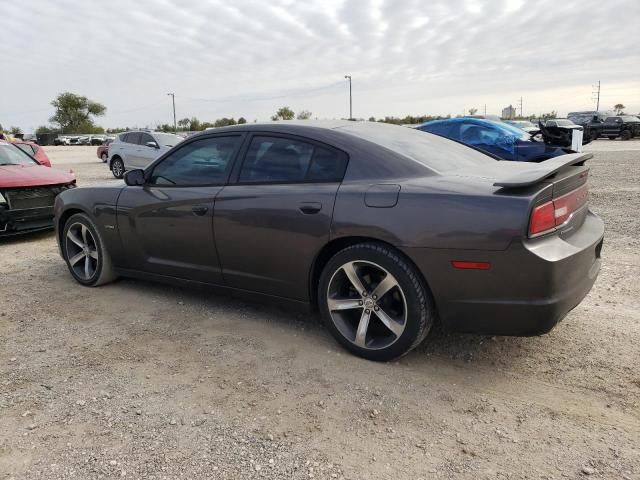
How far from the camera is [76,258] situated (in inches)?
194

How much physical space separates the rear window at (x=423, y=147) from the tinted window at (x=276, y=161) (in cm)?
34

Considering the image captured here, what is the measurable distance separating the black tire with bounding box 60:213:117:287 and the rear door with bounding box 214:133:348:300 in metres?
1.54

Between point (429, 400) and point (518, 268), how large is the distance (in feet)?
2.78

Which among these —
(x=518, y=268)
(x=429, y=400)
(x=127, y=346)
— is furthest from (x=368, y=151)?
(x=127, y=346)

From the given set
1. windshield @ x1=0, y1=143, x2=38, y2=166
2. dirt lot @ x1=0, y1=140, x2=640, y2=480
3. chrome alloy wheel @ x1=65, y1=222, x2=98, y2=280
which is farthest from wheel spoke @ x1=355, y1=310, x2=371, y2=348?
windshield @ x1=0, y1=143, x2=38, y2=166

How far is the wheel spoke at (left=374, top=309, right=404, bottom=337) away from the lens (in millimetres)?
3055

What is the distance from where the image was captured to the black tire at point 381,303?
2.96 m

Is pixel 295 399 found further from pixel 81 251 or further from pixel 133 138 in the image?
pixel 133 138

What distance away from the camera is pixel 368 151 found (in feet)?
10.8

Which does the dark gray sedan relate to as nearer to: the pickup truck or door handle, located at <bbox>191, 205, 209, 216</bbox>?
door handle, located at <bbox>191, 205, 209, 216</bbox>

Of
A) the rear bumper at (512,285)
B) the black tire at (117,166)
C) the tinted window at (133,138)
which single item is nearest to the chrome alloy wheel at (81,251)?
the rear bumper at (512,285)

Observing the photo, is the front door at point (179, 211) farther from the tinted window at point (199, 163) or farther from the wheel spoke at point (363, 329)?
the wheel spoke at point (363, 329)

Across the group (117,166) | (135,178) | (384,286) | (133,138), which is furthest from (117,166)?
(384,286)

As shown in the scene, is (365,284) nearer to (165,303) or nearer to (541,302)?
(541,302)
